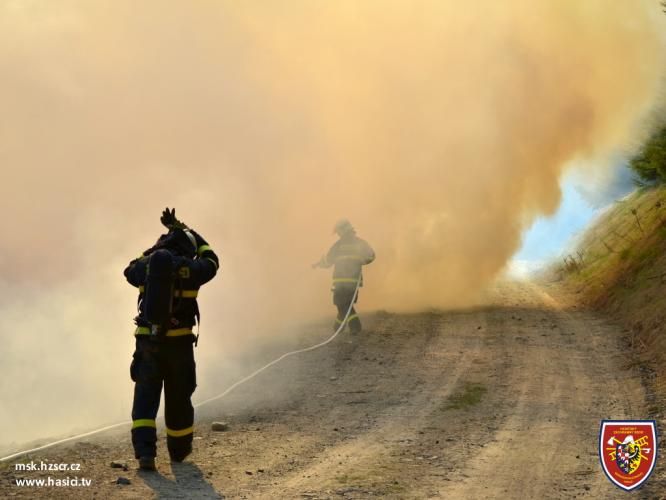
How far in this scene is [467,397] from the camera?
33.2ft

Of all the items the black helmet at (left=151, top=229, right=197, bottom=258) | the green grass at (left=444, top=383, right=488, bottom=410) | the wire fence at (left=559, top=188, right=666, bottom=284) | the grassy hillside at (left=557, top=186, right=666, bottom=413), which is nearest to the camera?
the black helmet at (left=151, top=229, right=197, bottom=258)

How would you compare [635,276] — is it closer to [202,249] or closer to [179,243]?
[202,249]

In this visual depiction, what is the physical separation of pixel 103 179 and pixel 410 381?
7.90 meters

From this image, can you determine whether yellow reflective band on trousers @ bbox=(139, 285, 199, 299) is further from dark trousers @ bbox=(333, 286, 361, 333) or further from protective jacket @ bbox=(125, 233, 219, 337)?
dark trousers @ bbox=(333, 286, 361, 333)

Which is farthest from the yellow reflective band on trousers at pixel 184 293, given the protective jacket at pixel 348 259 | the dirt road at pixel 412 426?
the protective jacket at pixel 348 259

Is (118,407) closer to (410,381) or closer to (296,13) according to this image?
(410,381)

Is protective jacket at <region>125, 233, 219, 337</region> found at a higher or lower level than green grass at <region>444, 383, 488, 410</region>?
higher

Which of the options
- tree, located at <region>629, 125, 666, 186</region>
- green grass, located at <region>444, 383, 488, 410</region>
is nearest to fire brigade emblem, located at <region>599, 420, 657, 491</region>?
green grass, located at <region>444, 383, 488, 410</region>

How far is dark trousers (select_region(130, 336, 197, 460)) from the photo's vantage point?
7.47 m

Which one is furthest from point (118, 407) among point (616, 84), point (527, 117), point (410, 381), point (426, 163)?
point (616, 84)

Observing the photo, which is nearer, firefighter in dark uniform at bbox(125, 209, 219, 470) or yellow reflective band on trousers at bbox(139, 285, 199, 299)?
firefighter in dark uniform at bbox(125, 209, 219, 470)

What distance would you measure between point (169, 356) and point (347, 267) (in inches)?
301

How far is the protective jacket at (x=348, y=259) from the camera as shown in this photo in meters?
14.9

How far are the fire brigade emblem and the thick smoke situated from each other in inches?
261
